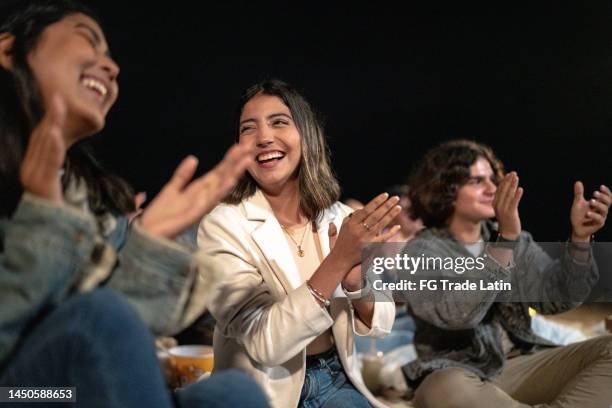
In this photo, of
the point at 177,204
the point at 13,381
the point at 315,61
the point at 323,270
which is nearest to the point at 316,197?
the point at 323,270

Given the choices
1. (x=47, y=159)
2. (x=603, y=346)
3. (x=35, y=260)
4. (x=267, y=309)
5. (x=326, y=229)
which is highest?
(x=47, y=159)

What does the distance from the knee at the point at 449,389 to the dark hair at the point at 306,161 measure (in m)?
0.52

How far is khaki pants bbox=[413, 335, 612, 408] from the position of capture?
1.50 metres

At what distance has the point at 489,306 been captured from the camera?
1.56 meters

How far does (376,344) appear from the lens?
218 cm

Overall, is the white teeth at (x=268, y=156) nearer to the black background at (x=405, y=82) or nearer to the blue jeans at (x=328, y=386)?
the black background at (x=405, y=82)

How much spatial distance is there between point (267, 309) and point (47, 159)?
54 cm

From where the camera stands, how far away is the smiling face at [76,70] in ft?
2.82

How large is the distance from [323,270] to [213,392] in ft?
1.20

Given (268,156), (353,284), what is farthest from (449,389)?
(268,156)

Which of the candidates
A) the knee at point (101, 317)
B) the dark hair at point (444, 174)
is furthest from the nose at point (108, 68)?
the dark hair at point (444, 174)

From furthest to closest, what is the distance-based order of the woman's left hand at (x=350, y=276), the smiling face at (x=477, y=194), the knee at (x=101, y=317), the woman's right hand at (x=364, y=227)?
the smiling face at (x=477, y=194) < the woman's left hand at (x=350, y=276) < the woman's right hand at (x=364, y=227) < the knee at (x=101, y=317)

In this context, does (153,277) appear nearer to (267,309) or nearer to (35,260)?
(35,260)

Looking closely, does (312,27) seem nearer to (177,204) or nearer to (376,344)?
(177,204)
